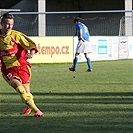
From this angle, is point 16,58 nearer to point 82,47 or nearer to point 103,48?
point 82,47

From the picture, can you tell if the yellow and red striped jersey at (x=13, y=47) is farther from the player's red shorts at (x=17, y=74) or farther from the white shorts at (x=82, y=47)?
the white shorts at (x=82, y=47)

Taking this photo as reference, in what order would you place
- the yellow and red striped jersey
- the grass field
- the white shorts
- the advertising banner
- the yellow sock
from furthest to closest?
1. the advertising banner
2. the white shorts
3. the yellow and red striped jersey
4. the yellow sock
5. the grass field

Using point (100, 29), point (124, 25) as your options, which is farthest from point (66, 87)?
point (100, 29)

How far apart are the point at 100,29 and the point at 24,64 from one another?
3123cm

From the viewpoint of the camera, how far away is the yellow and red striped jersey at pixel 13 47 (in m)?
9.63

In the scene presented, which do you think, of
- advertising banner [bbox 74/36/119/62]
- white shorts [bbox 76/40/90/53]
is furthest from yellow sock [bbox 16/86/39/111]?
advertising banner [bbox 74/36/119/62]

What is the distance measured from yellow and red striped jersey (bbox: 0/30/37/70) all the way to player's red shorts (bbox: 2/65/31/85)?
63 mm

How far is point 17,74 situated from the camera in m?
9.72

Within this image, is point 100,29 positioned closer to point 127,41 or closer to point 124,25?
point 124,25

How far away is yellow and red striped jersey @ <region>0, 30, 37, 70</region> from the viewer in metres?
9.63

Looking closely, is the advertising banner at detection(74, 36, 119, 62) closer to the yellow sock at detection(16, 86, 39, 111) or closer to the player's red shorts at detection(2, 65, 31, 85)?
the player's red shorts at detection(2, 65, 31, 85)

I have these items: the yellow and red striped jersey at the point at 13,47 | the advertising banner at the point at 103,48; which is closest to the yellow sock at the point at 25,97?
the yellow and red striped jersey at the point at 13,47

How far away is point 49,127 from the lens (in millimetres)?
8469

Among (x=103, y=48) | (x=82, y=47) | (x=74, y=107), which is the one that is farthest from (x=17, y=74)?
(x=103, y=48)
